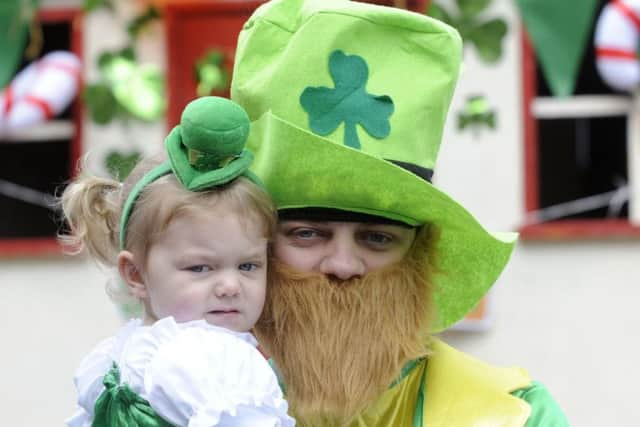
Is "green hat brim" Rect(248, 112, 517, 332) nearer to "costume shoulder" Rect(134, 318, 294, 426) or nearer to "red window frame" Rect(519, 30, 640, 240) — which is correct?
"costume shoulder" Rect(134, 318, 294, 426)

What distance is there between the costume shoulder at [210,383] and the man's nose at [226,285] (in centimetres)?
12

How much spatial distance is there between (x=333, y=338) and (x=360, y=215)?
9.1 inches

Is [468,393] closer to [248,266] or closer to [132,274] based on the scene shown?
[248,266]

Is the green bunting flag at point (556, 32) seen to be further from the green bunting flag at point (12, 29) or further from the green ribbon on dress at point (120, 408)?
the green ribbon on dress at point (120, 408)

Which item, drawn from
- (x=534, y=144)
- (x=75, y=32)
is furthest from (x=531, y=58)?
(x=75, y=32)

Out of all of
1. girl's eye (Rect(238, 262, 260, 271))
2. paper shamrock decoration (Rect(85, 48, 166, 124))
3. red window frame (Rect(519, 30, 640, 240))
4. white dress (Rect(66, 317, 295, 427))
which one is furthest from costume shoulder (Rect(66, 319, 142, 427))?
paper shamrock decoration (Rect(85, 48, 166, 124))

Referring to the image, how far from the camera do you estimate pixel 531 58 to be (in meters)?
7.36

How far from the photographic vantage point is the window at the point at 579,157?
289 inches

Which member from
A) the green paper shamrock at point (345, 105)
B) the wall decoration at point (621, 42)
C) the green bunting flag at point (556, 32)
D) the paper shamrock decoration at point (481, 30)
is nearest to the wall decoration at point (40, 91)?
the paper shamrock decoration at point (481, 30)

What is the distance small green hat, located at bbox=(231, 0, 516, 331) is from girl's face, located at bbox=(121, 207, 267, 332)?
0.22 m

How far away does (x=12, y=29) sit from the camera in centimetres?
709

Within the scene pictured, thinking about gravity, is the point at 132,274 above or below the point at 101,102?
above

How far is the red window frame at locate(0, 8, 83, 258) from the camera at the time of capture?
7.70 metres

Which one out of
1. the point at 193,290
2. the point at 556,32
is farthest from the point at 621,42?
the point at 193,290
